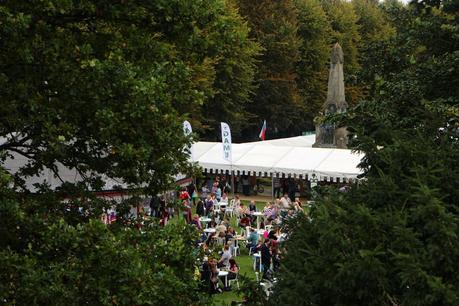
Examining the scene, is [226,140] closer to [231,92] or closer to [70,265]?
[231,92]

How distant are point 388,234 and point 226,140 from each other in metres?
24.3

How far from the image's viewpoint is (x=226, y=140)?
30.7 meters

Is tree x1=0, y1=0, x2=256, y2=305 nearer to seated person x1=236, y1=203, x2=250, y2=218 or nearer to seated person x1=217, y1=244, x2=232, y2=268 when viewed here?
seated person x1=217, y1=244, x2=232, y2=268

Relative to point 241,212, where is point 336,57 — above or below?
above

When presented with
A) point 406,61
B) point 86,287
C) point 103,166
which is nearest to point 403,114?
point 406,61

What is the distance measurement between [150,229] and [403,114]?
4611 mm

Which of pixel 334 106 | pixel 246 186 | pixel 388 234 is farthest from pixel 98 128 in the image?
pixel 334 106

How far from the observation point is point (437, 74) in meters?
11.3

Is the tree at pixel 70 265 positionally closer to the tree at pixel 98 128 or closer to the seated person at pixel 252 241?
the tree at pixel 98 128

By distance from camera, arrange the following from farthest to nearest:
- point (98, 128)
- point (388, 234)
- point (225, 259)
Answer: point (225, 259), point (98, 128), point (388, 234)

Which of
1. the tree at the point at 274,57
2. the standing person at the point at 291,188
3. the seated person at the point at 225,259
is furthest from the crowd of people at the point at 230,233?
the tree at the point at 274,57

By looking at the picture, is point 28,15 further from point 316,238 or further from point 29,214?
point 316,238

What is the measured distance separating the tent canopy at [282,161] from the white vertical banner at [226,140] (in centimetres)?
181

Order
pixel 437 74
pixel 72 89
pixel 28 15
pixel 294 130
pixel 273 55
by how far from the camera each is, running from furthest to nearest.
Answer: pixel 294 130 < pixel 273 55 < pixel 437 74 < pixel 72 89 < pixel 28 15
